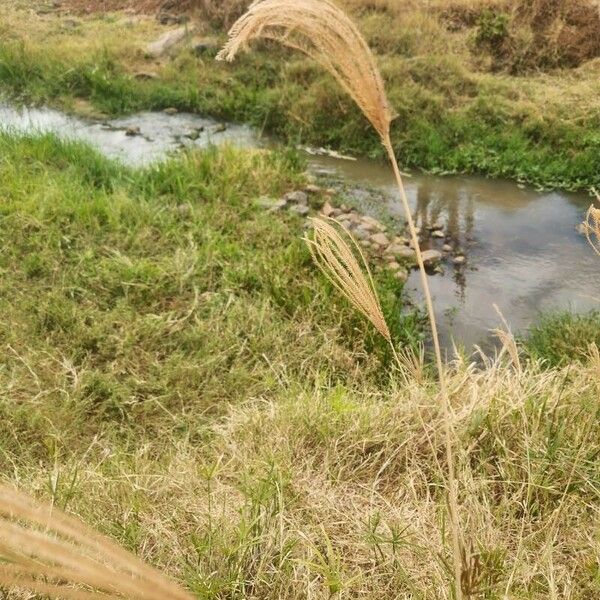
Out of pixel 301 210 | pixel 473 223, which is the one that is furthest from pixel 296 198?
pixel 473 223

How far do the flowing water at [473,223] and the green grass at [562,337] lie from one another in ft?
0.58

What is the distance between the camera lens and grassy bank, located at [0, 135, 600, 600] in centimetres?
186

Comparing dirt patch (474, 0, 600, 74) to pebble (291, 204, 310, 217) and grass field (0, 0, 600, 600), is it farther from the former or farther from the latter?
pebble (291, 204, 310, 217)

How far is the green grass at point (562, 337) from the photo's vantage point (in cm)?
350

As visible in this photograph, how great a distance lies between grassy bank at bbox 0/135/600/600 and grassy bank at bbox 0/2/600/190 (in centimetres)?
216

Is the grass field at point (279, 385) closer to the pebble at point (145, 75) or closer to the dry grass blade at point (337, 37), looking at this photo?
the dry grass blade at point (337, 37)

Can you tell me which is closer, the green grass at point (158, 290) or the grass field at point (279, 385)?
the grass field at point (279, 385)

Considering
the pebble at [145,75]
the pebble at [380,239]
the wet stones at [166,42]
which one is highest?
the wet stones at [166,42]

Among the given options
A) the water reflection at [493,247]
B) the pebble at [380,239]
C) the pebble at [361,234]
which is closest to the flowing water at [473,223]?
the water reflection at [493,247]

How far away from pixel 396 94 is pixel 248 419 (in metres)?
4.82

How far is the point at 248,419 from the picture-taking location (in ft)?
8.43

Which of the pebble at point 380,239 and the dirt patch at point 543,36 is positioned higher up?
the dirt patch at point 543,36

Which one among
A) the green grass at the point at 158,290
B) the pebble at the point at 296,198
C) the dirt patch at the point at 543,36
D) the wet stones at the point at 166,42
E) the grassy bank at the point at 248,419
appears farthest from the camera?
the wet stones at the point at 166,42

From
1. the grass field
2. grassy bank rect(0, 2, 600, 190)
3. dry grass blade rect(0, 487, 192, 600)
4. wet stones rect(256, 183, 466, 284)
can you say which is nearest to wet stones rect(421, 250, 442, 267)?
wet stones rect(256, 183, 466, 284)
